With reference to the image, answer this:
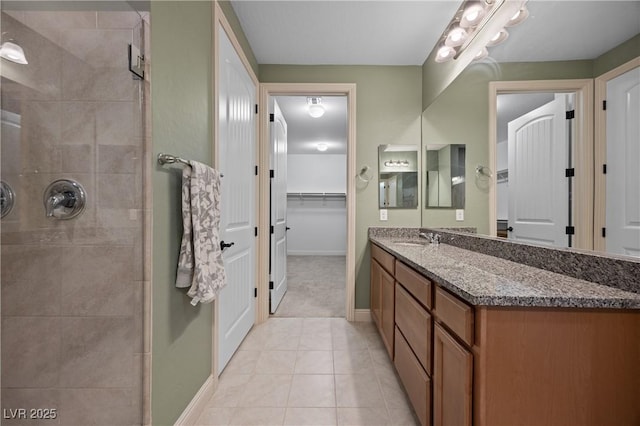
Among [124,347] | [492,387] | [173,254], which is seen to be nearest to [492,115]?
[492,387]

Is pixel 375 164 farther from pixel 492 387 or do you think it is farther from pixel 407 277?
pixel 492 387

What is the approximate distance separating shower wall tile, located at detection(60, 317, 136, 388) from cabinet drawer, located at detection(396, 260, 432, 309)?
1.27 metres

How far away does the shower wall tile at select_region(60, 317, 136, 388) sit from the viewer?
1.05 meters

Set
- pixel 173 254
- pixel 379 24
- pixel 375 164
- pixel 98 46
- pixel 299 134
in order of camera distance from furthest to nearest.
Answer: pixel 299 134
pixel 375 164
pixel 379 24
pixel 173 254
pixel 98 46

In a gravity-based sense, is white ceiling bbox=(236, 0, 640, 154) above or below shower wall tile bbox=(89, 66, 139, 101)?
above

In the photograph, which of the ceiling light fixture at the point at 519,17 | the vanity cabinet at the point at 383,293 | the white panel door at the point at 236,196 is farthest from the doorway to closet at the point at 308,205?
the ceiling light fixture at the point at 519,17

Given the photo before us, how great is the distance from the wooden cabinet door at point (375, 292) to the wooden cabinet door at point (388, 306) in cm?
11

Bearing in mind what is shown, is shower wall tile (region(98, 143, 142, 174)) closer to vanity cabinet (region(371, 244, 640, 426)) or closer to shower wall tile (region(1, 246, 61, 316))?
shower wall tile (region(1, 246, 61, 316))

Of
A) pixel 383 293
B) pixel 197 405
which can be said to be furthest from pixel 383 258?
pixel 197 405

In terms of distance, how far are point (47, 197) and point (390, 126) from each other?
258cm

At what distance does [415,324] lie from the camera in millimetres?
1347

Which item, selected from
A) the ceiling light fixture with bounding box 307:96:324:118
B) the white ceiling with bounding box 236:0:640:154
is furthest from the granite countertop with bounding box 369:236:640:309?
the ceiling light fixture with bounding box 307:96:324:118

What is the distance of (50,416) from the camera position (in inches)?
41.3

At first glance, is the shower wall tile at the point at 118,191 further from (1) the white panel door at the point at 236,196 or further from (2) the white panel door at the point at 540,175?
(2) the white panel door at the point at 540,175
